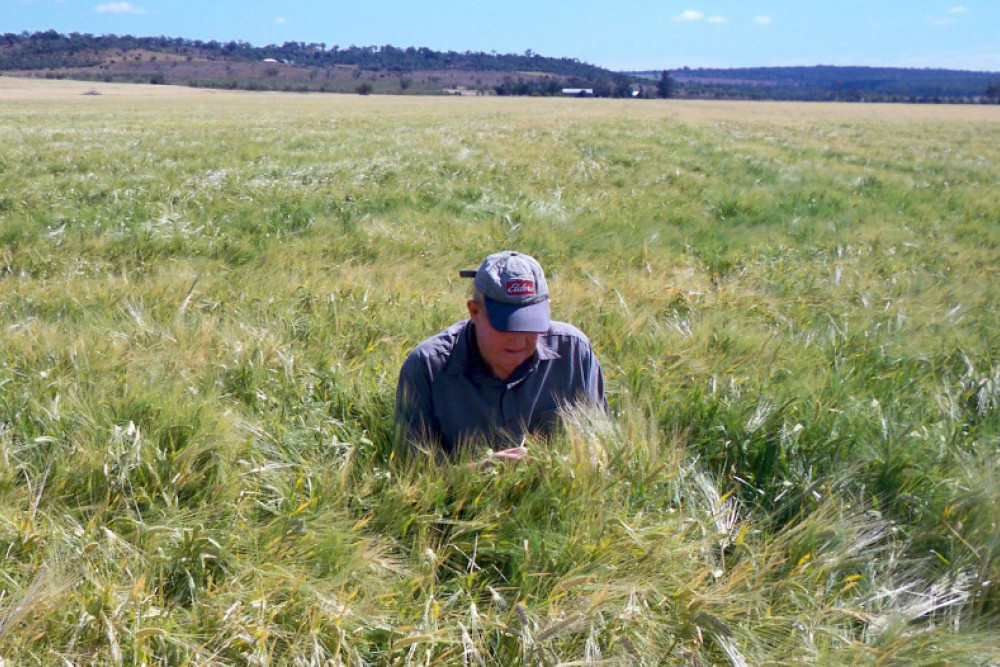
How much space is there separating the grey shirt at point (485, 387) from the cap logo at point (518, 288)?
0.28m

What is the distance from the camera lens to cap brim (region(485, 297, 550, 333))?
2.45 meters

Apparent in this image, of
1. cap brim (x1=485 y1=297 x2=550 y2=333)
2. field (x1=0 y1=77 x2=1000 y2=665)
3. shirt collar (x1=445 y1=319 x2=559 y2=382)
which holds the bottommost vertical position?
field (x1=0 y1=77 x2=1000 y2=665)

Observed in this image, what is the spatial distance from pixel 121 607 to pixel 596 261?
4.86 metres

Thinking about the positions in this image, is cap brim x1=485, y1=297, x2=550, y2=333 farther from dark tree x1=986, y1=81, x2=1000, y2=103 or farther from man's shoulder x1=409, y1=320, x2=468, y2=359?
dark tree x1=986, y1=81, x2=1000, y2=103

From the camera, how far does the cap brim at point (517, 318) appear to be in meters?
2.45

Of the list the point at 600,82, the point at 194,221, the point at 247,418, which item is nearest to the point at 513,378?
the point at 247,418

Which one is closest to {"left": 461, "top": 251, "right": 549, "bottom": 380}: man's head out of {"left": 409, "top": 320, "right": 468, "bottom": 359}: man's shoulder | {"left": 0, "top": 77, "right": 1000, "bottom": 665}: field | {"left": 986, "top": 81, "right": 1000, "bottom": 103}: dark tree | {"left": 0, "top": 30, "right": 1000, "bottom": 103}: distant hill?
{"left": 409, "top": 320, "right": 468, "bottom": 359}: man's shoulder

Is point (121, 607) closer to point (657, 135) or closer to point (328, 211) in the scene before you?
point (328, 211)

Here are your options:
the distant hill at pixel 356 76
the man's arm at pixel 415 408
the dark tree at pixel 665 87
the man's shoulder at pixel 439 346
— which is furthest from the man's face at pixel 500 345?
the dark tree at pixel 665 87

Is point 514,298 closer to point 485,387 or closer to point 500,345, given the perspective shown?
point 500,345

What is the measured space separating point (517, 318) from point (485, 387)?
0.34 m

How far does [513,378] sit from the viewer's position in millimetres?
2648

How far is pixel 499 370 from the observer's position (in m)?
2.65

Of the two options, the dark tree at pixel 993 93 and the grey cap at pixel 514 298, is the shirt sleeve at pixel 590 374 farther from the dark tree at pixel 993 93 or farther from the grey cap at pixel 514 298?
the dark tree at pixel 993 93
